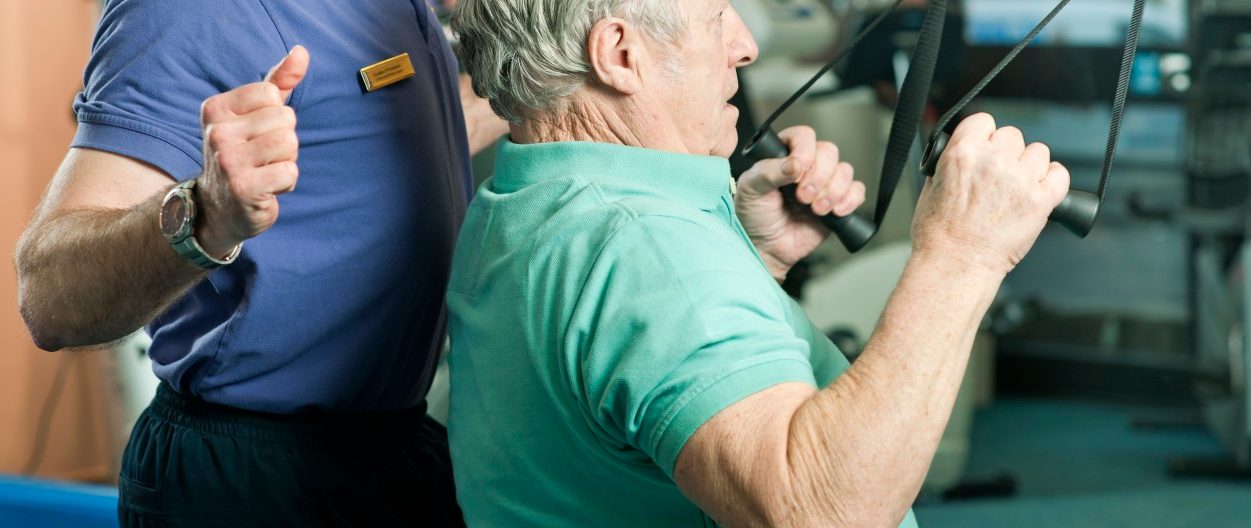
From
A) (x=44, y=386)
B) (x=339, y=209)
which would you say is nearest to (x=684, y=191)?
(x=339, y=209)

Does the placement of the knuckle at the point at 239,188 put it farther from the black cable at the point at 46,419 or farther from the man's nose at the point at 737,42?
the black cable at the point at 46,419

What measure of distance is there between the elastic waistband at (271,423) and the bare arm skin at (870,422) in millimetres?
550

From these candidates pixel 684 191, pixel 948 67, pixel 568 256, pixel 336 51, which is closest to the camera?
pixel 568 256

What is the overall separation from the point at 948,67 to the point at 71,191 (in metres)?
2.81

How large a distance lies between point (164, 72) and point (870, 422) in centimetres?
76

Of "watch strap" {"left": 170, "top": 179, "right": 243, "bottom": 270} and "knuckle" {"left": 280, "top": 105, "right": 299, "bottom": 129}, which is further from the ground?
"knuckle" {"left": 280, "top": 105, "right": 299, "bottom": 129}

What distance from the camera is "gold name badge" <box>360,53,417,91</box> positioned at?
4.23 feet

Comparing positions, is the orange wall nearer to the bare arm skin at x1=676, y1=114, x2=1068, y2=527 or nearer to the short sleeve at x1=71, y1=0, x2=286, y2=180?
the short sleeve at x1=71, y1=0, x2=286, y2=180

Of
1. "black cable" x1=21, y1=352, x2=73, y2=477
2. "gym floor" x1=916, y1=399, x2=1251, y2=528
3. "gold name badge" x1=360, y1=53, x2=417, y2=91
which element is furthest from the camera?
"black cable" x1=21, y1=352, x2=73, y2=477

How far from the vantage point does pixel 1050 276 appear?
4938 mm

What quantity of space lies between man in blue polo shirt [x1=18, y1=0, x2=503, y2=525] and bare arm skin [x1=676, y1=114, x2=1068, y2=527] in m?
0.47

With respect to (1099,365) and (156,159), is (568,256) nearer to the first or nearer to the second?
(156,159)

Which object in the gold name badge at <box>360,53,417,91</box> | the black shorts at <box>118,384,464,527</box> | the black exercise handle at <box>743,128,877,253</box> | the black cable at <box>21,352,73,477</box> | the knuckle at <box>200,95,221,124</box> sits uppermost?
the knuckle at <box>200,95,221,124</box>

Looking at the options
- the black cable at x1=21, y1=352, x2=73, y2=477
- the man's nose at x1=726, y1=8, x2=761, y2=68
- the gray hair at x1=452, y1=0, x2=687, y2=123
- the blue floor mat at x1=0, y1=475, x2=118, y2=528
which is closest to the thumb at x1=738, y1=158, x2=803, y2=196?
the man's nose at x1=726, y1=8, x2=761, y2=68
